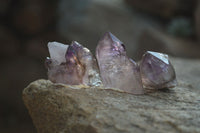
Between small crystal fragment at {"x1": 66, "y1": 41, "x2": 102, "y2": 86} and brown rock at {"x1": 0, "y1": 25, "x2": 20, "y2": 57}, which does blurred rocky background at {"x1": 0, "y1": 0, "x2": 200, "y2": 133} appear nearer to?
brown rock at {"x1": 0, "y1": 25, "x2": 20, "y2": 57}

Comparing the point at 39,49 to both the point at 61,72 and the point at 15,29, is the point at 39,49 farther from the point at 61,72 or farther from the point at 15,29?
the point at 61,72

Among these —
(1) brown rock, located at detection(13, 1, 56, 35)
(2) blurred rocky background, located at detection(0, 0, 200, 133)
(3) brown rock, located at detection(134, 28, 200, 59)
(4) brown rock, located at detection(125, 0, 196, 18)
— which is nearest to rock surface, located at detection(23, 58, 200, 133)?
(3) brown rock, located at detection(134, 28, 200, 59)

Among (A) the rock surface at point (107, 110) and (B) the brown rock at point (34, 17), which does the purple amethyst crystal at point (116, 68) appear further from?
(B) the brown rock at point (34, 17)

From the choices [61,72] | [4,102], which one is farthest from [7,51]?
[61,72]

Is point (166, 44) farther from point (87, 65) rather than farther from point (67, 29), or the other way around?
point (87, 65)

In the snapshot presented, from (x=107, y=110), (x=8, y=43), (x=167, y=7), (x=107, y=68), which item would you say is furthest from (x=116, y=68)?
(x=8, y=43)
